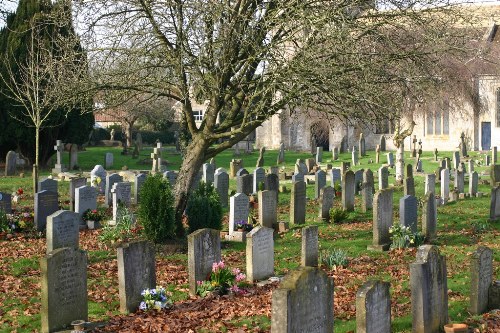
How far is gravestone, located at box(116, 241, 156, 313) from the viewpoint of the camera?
34.1ft

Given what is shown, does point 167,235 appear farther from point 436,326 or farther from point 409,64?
point 436,326

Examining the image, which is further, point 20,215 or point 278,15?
point 20,215

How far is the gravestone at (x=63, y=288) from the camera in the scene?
30.8 feet

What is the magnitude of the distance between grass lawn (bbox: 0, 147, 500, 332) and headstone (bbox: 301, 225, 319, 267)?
→ 37 centimetres

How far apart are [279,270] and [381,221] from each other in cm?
311

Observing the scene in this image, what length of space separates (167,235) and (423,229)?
5.37m

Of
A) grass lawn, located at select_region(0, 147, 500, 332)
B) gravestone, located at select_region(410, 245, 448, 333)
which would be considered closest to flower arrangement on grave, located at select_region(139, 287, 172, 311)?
grass lawn, located at select_region(0, 147, 500, 332)

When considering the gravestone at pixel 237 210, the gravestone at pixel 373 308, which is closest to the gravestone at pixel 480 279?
the gravestone at pixel 373 308

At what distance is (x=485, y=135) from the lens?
52781 mm

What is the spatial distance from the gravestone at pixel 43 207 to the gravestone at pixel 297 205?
18.4 ft

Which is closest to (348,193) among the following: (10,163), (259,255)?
(259,255)

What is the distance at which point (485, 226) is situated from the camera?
17766 mm

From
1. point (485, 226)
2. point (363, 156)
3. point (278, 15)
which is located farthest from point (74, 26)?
point (363, 156)

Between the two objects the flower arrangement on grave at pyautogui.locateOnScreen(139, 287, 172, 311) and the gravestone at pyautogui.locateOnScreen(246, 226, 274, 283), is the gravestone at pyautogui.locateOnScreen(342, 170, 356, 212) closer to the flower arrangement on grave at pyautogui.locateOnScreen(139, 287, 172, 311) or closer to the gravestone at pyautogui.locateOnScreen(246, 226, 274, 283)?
the gravestone at pyautogui.locateOnScreen(246, 226, 274, 283)
